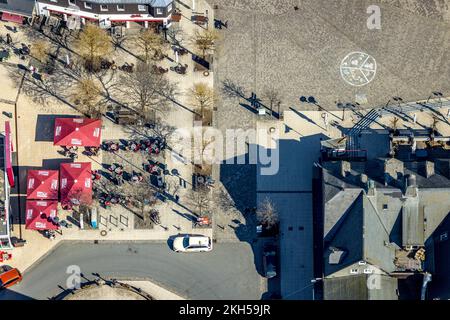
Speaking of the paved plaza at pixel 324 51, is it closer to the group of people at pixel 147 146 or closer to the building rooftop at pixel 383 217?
the group of people at pixel 147 146

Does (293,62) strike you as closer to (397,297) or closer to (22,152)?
(397,297)

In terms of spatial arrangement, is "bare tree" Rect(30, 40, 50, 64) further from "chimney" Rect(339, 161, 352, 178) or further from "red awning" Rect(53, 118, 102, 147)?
"chimney" Rect(339, 161, 352, 178)

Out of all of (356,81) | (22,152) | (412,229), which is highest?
(356,81)

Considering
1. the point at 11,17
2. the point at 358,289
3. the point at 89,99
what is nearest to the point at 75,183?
the point at 89,99

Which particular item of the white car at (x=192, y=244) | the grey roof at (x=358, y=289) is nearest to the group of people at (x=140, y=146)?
the white car at (x=192, y=244)
